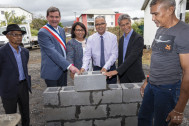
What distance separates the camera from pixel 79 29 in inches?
136

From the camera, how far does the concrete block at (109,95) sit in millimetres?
2721

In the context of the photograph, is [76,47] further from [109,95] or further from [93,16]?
[93,16]

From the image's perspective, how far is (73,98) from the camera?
2684mm

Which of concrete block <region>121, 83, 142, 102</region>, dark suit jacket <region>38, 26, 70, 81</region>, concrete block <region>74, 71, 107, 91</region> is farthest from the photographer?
dark suit jacket <region>38, 26, 70, 81</region>

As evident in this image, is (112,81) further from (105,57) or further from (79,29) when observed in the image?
(79,29)

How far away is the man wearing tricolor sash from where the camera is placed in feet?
9.89

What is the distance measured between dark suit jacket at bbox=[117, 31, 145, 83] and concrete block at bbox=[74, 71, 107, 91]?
44 centimetres

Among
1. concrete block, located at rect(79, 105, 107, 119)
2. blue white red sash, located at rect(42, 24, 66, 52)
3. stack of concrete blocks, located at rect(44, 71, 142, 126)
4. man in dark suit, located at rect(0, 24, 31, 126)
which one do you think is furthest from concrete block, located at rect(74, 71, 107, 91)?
man in dark suit, located at rect(0, 24, 31, 126)

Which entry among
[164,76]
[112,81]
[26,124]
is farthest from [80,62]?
[164,76]

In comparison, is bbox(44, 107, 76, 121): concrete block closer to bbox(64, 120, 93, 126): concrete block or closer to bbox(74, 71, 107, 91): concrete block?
bbox(64, 120, 93, 126): concrete block

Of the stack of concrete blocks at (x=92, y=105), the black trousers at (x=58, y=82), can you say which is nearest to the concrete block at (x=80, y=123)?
the stack of concrete blocks at (x=92, y=105)

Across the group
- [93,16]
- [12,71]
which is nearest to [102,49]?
[12,71]

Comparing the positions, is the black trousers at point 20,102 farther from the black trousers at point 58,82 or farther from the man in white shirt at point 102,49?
the man in white shirt at point 102,49

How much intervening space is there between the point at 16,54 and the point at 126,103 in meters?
2.33
